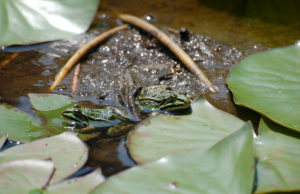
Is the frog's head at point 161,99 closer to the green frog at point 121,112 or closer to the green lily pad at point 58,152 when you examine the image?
the green frog at point 121,112

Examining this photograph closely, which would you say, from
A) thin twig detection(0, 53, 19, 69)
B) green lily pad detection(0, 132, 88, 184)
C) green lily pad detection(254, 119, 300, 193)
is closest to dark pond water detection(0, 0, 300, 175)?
thin twig detection(0, 53, 19, 69)

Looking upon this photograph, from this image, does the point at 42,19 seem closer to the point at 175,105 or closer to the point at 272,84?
Result: the point at 175,105

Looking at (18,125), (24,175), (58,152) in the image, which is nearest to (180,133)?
(58,152)

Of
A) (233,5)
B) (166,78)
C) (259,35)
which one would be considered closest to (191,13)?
(233,5)

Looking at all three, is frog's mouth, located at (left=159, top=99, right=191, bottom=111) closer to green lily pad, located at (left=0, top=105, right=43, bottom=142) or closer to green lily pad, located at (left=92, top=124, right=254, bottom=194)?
green lily pad, located at (left=92, top=124, right=254, bottom=194)

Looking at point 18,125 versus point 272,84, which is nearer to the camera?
point 18,125

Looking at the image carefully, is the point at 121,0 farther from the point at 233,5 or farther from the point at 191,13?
the point at 233,5
